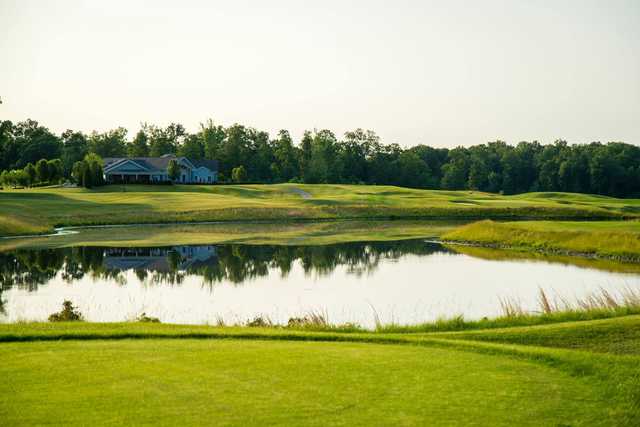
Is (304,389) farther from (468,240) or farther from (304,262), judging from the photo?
(468,240)

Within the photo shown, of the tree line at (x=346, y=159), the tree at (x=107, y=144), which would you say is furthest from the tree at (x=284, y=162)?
the tree at (x=107, y=144)

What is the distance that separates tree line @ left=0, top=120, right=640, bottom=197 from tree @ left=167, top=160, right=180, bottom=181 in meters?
19.8

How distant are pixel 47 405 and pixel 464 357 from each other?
6586 mm

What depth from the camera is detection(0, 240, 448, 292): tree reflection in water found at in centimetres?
3075

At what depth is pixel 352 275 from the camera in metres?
31.1

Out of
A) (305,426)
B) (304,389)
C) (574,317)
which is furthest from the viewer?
(574,317)

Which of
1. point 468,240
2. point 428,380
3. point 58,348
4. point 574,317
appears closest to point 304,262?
point 468,240

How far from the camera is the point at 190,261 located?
121 feet

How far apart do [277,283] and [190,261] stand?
9576 millimetres

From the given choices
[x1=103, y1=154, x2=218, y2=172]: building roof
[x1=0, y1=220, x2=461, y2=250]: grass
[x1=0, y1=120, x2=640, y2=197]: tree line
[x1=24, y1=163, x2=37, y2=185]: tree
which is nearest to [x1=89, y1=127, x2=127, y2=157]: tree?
[x1=0, y1=120, x2=640, y2=197]: tree line

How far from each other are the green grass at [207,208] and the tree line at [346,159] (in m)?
42.5

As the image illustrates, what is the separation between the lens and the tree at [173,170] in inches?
4114

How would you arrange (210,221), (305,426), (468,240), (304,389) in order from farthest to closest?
(210,221) → (468,240) → (304,389) → (305,426)

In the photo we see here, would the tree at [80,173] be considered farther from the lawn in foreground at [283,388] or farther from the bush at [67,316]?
the lawn in foreground at [283,388]
